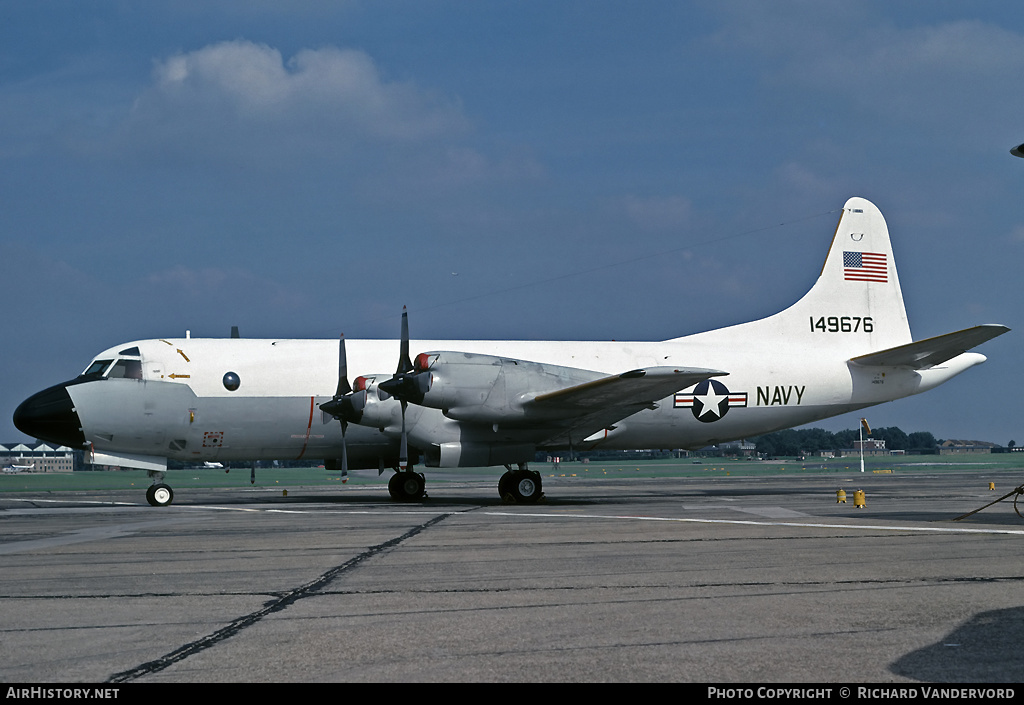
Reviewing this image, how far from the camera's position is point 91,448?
80.1 ft

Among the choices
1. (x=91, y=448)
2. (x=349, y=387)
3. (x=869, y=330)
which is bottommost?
(x=91, y=448)

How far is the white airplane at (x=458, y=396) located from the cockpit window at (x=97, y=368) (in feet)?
0.18

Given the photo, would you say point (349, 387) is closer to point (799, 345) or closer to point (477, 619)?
point (799, 345)

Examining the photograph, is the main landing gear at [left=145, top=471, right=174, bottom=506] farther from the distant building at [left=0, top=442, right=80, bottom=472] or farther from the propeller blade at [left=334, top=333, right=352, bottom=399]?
the distant building at [left=0, top=442, right=80, bottom=472]

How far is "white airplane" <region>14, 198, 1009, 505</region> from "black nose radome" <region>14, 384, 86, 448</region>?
0.12ft

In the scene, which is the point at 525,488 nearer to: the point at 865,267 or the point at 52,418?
the point at 52,418

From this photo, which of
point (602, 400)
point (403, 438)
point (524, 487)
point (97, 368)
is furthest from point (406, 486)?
point (97, 368)

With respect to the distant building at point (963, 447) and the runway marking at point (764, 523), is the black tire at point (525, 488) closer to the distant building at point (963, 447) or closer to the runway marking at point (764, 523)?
the runway marking at point (764, 523)

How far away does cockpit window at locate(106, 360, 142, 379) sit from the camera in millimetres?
24750

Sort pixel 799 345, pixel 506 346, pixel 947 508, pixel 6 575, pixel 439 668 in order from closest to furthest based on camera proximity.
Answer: pixel 439 668 < pixel 6 575 < pixel 947 508 < pixel 506 346 < pixel 799 345

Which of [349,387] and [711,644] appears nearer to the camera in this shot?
[711,644]

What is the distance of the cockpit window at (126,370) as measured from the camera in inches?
974
